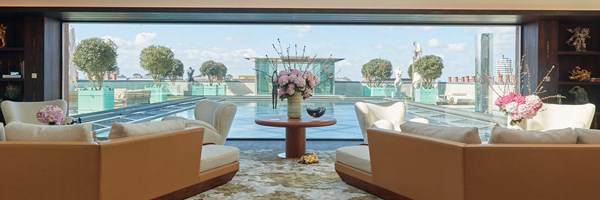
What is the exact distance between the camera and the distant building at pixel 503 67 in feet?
23.2

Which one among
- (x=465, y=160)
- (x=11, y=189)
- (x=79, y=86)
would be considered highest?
(x=79, y=86)

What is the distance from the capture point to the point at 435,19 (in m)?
6.32

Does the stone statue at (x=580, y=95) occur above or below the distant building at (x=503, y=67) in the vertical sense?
below

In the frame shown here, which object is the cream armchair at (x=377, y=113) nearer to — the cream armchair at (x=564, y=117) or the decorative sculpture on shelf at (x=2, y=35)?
the cream armchair at (x=564, y=117)

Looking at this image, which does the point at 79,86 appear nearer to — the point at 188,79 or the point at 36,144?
the point at 188,79

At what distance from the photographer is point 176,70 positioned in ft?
24.5

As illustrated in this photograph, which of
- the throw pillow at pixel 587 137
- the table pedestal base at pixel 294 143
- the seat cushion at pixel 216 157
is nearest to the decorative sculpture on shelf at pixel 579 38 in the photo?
the table pedestal base at pixel 294 143

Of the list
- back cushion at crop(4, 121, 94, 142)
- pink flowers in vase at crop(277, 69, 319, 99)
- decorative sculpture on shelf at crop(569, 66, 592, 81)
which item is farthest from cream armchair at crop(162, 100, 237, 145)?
decorative sculpture on shelf at crop(569, 66, 592, 81)

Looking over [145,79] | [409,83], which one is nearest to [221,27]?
[145,79]

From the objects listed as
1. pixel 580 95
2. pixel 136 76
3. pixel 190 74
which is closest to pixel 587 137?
pixel 580 95

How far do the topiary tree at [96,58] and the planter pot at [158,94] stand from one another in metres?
0.72

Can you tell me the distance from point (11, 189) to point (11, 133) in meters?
0.35

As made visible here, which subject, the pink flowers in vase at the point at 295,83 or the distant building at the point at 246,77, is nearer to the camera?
the pink flowers in vase at the point at 295,83

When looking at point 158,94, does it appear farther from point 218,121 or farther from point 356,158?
point 356,158
